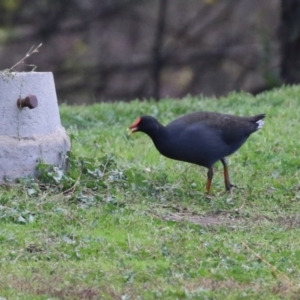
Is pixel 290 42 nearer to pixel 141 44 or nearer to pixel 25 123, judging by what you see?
pixel 141 44

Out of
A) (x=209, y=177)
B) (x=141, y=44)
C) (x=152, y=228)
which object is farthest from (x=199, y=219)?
(x=141, y=44)

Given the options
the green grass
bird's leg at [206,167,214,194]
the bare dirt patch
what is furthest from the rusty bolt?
bird's leg at [206,167,214,194]

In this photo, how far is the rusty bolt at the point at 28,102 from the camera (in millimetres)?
8117

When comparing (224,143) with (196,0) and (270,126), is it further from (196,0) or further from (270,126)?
(196,0)

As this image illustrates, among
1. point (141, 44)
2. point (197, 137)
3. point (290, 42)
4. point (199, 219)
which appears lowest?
point (141, 44)

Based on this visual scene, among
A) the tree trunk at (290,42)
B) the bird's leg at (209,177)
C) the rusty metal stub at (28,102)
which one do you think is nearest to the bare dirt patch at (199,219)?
the bird's leg at (209,177)

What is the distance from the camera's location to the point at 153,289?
597cm

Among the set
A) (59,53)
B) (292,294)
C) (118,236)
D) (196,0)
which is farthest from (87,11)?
(292,294)

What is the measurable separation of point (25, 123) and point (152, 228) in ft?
5.46

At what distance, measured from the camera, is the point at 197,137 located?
28.5 feet

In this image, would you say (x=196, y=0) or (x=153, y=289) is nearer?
(x=153, y=289)

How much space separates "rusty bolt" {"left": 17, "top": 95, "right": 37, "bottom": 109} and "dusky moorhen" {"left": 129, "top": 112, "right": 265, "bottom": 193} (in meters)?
1.02

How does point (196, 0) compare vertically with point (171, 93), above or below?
above

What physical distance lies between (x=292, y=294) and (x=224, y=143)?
10.2 feet
